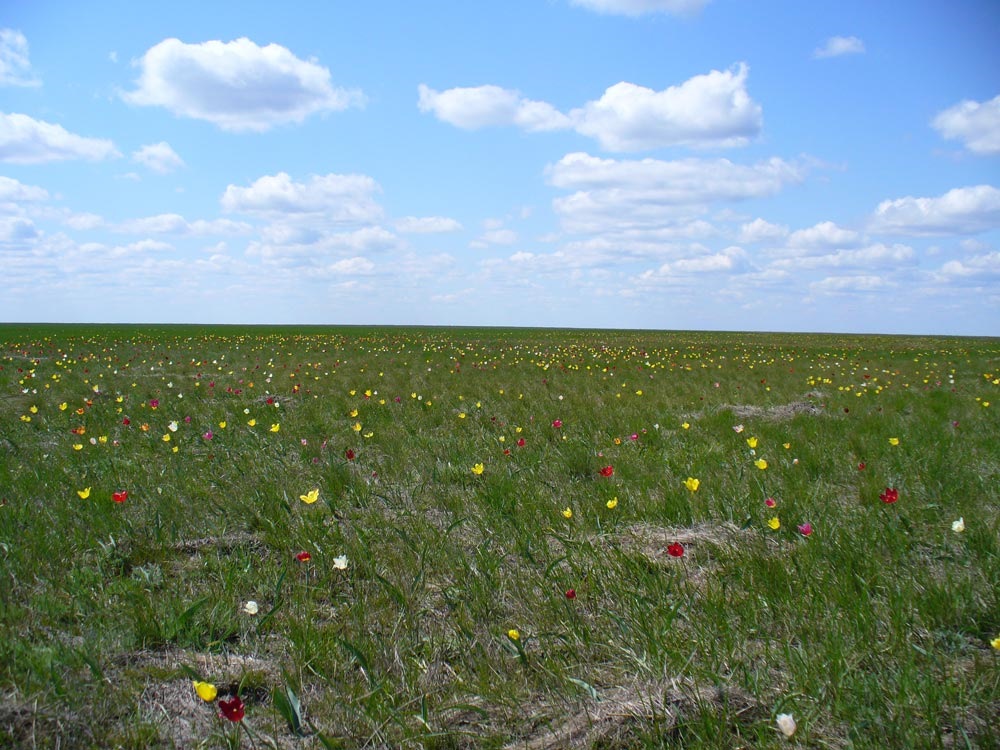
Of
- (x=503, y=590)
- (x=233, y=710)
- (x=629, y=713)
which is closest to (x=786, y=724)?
(x=629, y=713)

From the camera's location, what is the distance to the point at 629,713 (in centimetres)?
201

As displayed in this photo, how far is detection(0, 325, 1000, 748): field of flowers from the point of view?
6.68ft

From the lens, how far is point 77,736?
2002mm

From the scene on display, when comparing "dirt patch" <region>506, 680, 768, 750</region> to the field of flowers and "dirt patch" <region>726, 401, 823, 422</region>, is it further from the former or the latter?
"dirt patch" <region>726, 401, 823, 422</region>

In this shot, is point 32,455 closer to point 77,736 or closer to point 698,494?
point 77,736

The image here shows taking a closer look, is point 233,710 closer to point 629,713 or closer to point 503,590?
point 629,713

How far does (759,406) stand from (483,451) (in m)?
4.73

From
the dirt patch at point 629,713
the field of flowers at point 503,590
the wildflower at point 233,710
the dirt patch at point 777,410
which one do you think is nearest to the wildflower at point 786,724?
the field of flowers at point 503,590

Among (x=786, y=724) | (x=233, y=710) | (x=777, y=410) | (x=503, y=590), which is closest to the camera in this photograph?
(x=786, y=724)

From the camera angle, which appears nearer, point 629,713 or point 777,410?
point 629,713

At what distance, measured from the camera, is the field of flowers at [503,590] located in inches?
80.2

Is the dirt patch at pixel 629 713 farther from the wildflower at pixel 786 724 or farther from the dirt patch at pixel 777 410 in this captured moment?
the dirt patch at pixel 777 410

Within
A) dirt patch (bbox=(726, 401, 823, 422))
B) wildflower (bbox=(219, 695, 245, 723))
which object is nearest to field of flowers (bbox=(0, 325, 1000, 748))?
wildflower (bbox=(219, 695, 245, 723))

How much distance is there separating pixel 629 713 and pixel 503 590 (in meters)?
1.04
